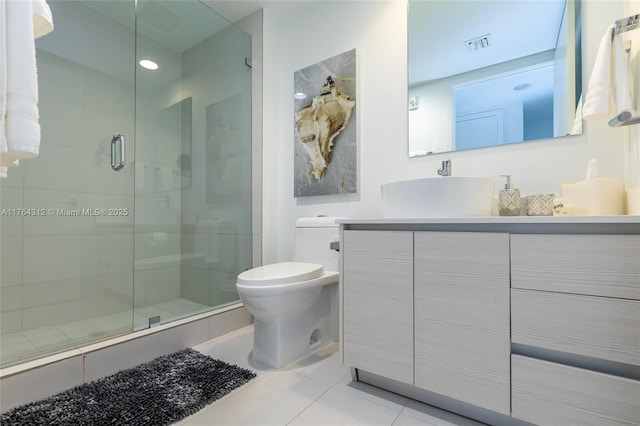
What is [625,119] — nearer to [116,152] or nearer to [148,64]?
[116,152]

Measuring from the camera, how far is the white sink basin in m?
1.10

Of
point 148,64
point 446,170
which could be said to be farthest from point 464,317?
point 148,64

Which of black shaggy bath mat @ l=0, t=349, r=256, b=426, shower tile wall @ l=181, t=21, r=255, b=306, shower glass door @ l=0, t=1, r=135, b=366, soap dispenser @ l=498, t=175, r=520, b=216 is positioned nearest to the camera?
black shaggy bath mat @ l=0, t=349, r=256, b=426

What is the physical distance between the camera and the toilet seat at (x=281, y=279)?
4.28 feet

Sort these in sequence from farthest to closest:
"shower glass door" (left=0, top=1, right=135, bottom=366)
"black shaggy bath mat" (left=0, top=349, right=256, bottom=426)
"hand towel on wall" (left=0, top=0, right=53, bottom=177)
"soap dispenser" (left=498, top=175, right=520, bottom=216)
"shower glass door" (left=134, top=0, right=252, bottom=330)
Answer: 1. "shower glass door" (left=134, top=0, right=252, bottom=330)
2. "shower glass door" (left=0, top=1, right=135, bottom=366)
3. "soap dispenser" (left=498, top=175, right=520, bottom=216)
4. "black shaggy bath mat" (left=0, top=349, right=256, bottom=426)
5. "hand towel on wall" (left=0, top=0, right=53, bottom=177)

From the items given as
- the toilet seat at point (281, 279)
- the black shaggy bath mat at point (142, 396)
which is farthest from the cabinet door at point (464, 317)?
the black shaggy bath mat at point (142, 396)

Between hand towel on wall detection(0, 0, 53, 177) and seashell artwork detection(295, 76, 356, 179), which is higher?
seashell artwork detection(295, 76, 356, 179)

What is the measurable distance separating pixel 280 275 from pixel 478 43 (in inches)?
58.7

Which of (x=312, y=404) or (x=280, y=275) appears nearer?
(x=312, y=404)

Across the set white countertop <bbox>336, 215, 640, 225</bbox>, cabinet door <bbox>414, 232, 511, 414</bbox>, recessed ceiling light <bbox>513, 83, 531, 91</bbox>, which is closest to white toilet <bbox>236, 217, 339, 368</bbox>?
white countertop <bbox>336, 215, 640, 225</bbox>

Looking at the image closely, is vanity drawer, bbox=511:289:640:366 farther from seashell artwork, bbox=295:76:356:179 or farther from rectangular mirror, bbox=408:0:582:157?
seashell artwork, bbox=295:76:356:179

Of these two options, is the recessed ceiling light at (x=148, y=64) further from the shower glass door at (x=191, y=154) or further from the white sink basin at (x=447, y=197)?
the white sink basin at (x=447, y=197)

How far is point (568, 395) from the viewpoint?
812mm

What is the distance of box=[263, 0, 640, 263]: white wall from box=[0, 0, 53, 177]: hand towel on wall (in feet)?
4.79
